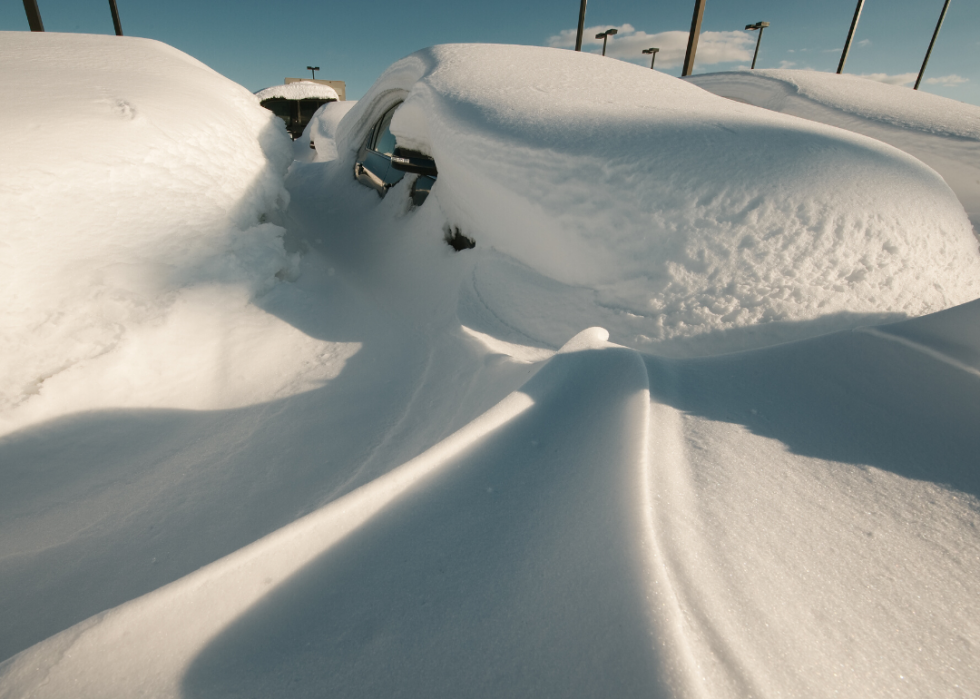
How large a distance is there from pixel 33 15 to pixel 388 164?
5.15 metres

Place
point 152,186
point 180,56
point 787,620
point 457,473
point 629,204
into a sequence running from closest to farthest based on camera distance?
point 787,620
point 457,473
point 629,204
point 152,186
point 180,56

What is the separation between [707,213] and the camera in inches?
54.4

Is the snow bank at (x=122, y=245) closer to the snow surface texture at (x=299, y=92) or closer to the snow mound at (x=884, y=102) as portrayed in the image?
the snow mound at (x=884, y=102)

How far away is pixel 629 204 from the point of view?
146cm

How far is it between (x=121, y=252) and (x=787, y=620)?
203 centimetres

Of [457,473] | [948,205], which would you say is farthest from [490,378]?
[948,205]

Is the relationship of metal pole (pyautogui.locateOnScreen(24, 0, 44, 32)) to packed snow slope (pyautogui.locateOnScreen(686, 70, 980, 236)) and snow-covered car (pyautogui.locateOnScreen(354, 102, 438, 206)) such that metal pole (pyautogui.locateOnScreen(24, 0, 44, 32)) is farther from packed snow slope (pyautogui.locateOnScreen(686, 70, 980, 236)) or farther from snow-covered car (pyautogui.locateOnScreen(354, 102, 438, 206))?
packed snow slope (pyautogui.locateOnScreen(686, 70, 980, 236))

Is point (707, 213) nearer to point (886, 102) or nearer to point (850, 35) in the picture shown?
point (886, 102)

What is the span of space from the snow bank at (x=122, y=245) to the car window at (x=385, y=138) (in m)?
1.22

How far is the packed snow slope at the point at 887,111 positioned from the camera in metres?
2.25

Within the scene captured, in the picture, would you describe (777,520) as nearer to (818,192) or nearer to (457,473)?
(457,473)

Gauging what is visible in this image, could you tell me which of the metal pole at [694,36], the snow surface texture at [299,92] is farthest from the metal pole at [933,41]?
the snow surface texture at [299,92]

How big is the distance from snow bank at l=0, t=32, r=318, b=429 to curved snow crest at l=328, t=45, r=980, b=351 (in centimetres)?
103

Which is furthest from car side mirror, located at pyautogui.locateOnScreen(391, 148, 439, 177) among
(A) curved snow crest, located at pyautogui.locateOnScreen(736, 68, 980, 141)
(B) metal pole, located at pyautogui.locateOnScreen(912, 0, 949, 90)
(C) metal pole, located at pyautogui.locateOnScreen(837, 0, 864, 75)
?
(B) metal pole, located at pyautogui.locateOnScreen(912, 0, 949, 90)
